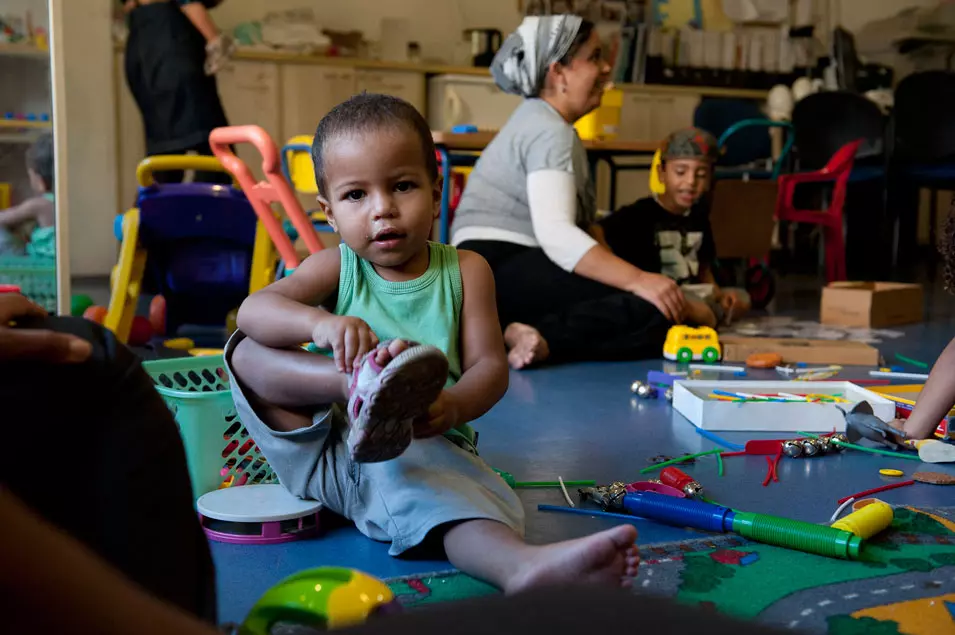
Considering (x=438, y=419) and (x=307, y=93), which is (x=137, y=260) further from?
(x=307, y=93)

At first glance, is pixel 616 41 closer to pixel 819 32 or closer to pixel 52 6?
pixel 819 32

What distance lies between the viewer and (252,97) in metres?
5.38

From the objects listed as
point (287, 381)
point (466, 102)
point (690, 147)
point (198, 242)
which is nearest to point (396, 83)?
point (466, 102)

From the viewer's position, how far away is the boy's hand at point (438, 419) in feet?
3.50

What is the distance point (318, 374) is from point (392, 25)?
206 inches

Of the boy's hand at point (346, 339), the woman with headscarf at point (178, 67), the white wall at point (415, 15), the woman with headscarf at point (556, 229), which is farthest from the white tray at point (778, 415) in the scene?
the white wall at point (415, 15)

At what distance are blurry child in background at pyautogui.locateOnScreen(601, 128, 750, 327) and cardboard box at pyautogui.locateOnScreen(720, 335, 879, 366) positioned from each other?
19.8 inches

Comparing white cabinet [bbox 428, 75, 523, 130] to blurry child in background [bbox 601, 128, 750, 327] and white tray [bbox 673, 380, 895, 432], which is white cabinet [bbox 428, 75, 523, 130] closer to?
blurry child in background [bbox 601, 128, 750, 327]

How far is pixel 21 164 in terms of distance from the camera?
7.70 feet

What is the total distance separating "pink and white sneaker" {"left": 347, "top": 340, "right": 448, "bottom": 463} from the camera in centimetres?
93

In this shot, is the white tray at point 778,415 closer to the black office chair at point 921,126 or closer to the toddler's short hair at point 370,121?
the toddler's short hair at point 370,121

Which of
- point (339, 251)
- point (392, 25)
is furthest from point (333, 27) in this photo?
point (339, 251)

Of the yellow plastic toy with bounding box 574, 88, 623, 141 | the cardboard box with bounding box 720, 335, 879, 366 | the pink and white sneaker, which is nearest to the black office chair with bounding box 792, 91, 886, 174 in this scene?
the yellow plastic toy with bounding box 574, 88, 623, 141

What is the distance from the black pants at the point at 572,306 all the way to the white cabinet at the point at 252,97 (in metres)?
2.98
